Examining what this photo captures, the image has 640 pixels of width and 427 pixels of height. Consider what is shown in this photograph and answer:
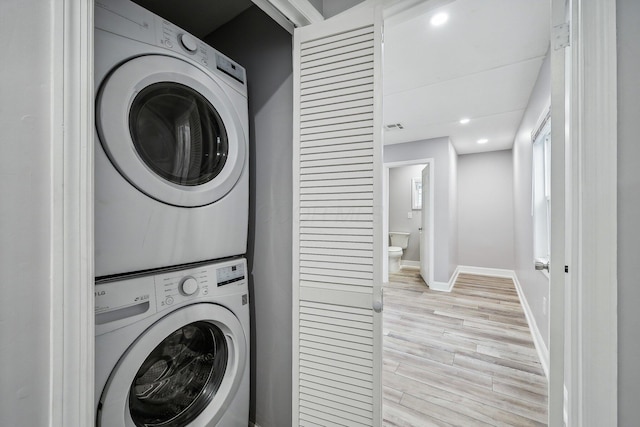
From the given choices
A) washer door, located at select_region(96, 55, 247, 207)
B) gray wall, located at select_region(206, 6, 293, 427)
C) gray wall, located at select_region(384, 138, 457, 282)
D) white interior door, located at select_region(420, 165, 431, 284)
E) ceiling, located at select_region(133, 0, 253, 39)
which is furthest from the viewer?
white interior door, located at select_region(420, 165, 431, 284)

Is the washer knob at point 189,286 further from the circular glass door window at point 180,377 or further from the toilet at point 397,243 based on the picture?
the toilet at point 397,243

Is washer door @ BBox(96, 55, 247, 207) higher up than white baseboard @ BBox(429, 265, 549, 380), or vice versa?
washer door @ BBox(96, 55, 247, 207)

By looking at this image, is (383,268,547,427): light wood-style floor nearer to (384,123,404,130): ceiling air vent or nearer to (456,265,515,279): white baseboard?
(456,265,515,279): white baseboard

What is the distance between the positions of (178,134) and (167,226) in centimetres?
37

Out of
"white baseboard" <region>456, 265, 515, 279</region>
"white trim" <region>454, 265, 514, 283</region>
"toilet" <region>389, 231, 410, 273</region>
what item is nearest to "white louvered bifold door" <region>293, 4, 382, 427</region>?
"toilet" <region>389, 231, 410, 273</region>

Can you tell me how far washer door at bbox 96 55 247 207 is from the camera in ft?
2.68

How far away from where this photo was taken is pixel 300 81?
1.19 meters

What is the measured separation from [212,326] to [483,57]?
8.46ft

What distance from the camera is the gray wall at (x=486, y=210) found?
4.82 m

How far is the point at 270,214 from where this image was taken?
1.37 m
